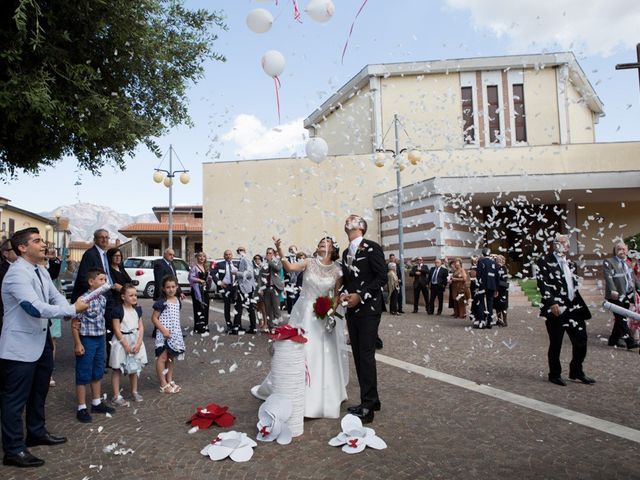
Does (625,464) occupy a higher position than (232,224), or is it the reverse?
(232,224)

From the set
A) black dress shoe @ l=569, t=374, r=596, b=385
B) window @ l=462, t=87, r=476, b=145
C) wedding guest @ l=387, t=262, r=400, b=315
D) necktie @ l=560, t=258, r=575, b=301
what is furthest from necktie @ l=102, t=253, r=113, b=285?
window @ l=462, t=87, r=476, b=145

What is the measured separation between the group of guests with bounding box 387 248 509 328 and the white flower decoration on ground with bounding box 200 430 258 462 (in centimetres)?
889

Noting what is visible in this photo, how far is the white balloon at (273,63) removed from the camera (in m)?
5.60

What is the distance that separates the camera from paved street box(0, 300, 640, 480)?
373cm

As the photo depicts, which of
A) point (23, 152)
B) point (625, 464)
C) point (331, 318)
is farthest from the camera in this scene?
point (23, 152)

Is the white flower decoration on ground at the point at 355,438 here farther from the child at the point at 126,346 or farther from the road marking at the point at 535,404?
the child at the point at 126,346

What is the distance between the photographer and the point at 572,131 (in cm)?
2605

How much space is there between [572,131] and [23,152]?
86.9 ft

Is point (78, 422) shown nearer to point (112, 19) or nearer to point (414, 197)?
point (112, 19)

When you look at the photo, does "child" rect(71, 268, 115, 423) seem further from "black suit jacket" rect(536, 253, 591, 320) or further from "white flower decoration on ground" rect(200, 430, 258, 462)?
"black suit jacket" rect(536, 253, 591, 320)

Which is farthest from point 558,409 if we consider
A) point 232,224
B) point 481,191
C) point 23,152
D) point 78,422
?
point 232,224

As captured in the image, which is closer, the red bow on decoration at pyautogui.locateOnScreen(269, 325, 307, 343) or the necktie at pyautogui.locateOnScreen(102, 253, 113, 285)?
the red bow on decoration at pyautogui.locateOnScreen(269, 325, 307, 343)

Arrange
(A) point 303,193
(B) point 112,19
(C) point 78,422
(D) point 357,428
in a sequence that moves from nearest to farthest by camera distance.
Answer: (D) point 357,428 < (C) point 78,422 < (B) point 112,19 < (A) point 303,193

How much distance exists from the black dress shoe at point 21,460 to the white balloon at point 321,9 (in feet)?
16.2
